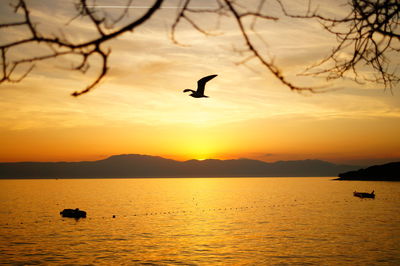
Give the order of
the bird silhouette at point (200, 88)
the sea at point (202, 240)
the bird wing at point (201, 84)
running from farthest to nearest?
the sea at point (202, 240), the bird wing at point (201, 84), the bird silhouette at point (200, 88)

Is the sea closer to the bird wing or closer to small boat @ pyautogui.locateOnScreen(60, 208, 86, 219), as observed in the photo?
small boat @ pyautogui.locateOnScreen(60, 208, 86, 219)

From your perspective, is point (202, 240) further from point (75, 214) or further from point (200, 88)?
point (200, 88)

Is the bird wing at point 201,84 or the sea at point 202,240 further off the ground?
the bird wing at point 201,84

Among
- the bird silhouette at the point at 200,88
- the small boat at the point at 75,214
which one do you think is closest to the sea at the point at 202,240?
the small boat at the point at 75,214

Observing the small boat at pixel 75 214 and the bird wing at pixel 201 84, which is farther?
the small boat at pixel 75 214

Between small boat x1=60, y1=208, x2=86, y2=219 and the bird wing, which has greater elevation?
the bird wing

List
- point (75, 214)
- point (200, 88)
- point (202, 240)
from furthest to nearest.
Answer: point (75, 214), point (202, 240), point (200, 88)

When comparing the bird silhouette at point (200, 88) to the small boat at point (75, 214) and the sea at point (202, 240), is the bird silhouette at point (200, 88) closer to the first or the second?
the sea at point (202, 240)

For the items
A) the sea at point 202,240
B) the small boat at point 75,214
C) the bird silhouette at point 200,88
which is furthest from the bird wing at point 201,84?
the small boat at point 75,214

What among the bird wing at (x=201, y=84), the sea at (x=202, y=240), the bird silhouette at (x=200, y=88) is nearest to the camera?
the bird silhouette at (x=200, y=88)

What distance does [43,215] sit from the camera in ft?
293

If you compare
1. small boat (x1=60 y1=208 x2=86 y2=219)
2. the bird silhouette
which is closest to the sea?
small boat (x1=60 y1=208 x2=86 y2=219)

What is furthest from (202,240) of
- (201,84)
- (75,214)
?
(201,84)

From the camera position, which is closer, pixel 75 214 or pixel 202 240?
pixel 202 240
